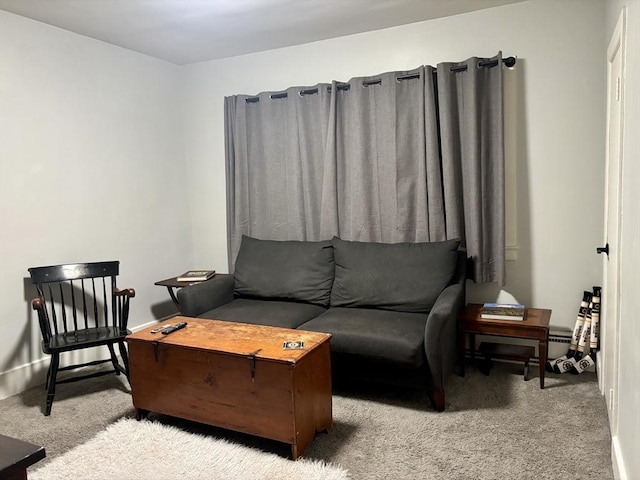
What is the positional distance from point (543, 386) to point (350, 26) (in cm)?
275

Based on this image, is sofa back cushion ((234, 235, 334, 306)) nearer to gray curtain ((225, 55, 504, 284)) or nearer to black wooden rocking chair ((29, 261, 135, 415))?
gray curtain ((225, 55, 504, 284))

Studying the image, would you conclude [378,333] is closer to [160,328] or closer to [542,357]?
[542,357]

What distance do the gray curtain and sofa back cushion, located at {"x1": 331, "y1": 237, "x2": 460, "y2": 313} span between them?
270 millimetres

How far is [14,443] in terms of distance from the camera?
124cm

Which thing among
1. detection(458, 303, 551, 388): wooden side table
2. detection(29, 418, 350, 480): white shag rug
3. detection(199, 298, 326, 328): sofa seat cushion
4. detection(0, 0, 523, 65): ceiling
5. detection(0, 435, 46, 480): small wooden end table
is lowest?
detection(29, 418, 350, 480): white shag rug

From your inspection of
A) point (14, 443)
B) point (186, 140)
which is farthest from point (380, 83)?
point (14, 443)

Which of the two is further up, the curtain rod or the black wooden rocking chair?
the curtain rod

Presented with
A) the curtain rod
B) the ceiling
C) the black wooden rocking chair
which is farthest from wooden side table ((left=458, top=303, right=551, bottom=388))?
the black wooden rocking chair

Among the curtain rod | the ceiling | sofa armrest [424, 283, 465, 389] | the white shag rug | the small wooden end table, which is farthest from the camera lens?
the curtain rod

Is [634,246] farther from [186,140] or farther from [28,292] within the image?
[186,140]

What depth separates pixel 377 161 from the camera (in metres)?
3.75

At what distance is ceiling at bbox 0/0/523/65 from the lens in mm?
3092

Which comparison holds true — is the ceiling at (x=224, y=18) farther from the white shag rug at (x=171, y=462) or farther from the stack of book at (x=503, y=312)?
the white shag rug at (x=171, y=462)

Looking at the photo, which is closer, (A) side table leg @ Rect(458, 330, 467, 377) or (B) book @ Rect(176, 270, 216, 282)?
(A) side table leg @ Rect(458, 330, 467, 377)
